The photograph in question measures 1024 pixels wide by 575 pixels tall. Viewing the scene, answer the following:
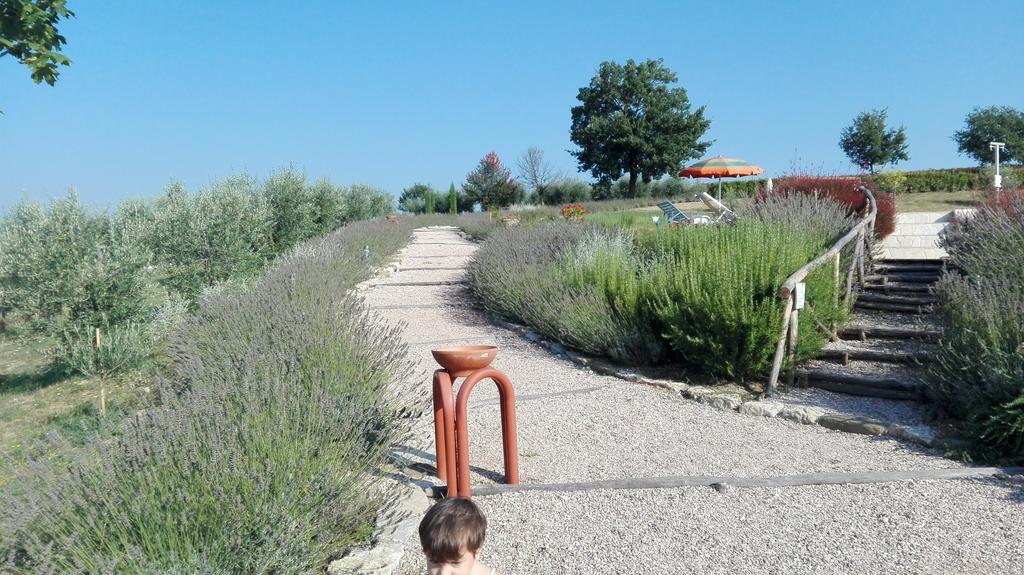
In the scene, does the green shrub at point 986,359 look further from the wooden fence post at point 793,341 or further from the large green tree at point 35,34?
the large green tree at point 35,34

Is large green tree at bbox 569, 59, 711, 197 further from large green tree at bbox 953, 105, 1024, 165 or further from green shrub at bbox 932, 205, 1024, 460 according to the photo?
green shrub at bbox 932, 205, 1024, 460

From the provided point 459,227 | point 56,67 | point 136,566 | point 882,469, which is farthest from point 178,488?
point 459,227

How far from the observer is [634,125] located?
43938 mm

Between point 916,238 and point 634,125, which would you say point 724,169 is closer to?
point 916,238

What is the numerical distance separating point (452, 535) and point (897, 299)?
8050mm

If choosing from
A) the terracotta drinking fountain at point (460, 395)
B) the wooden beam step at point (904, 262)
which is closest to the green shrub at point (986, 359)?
the terracotta drinking fountain at point (460, 395)

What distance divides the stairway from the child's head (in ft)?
15.2

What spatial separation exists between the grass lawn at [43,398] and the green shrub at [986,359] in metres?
Result: 6.94

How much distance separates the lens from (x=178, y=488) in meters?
2.61

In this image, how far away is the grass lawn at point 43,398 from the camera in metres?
7.01

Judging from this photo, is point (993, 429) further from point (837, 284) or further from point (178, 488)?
point (178, 488)

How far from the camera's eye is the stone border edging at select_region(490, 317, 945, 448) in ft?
16.5

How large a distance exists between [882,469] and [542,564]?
251 centimetres

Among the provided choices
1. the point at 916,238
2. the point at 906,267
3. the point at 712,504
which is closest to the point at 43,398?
the point at 712,504
